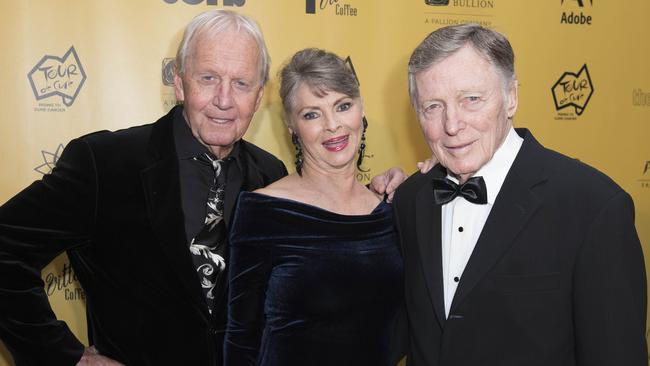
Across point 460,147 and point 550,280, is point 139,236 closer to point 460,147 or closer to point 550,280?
point 460,147

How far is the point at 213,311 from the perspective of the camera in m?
2.01

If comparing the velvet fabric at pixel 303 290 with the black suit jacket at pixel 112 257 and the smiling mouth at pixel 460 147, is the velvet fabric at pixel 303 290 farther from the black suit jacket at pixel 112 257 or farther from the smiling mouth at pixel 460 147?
the smiling mouth at pixel 460 147

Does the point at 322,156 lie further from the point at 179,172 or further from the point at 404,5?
the point at 404,5

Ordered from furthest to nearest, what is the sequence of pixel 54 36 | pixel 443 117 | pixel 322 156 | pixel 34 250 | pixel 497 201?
pixel 54 36
pixel 322 156
pixel 34 250
pixel 443 117
pixel 497 201

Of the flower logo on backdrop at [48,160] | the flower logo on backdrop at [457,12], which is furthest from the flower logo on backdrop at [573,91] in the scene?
the flower logo on backdrop at [48,160]

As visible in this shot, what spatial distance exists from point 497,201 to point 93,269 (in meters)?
1.33

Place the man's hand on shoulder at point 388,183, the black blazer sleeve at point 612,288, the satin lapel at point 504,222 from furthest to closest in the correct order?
the man's hand on shoulder at point 388,183
the satin lapel at point 504,222
the black blazer sleeve at point 612,288

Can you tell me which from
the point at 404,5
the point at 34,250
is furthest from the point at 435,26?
the point at 34,250

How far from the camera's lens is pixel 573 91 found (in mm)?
3553

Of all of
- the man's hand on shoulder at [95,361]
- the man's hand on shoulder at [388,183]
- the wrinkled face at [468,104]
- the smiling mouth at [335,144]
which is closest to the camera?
the wrinkled face at [468,104]

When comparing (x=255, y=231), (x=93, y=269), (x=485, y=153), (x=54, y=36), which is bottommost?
(x=93, y=269)

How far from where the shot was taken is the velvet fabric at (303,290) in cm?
199

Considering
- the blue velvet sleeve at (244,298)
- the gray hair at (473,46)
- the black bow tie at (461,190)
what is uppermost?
the gray hair at (473,46)

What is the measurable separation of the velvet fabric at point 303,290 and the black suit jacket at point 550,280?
36 cm
